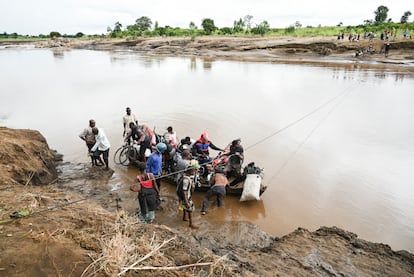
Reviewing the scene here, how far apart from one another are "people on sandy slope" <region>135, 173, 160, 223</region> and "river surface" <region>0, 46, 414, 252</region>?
1.25m

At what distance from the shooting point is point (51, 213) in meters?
4.93

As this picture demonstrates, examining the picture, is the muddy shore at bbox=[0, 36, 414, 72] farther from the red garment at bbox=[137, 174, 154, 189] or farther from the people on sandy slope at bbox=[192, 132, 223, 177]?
the red garment at bbox=[137, 174, 154, 189]

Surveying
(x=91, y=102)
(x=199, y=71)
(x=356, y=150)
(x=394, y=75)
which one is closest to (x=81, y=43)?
(x=199, y=71)

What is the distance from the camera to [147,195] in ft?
20.3

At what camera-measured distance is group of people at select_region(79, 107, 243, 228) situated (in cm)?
621

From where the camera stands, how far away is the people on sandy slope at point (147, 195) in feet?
19.9

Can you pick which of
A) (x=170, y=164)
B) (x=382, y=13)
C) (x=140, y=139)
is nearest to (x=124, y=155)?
(x=140, y=139)

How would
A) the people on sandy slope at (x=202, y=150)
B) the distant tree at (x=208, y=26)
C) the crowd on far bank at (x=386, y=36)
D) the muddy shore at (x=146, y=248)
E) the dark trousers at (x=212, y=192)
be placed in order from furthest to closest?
the distant tree at (x=208, y=26) → the crowd on far bank at (x=386, y=36) → the people on sandy slope at (x=202, y=150) → the dark trousers at (x=212, y=192) → the muddy shore at (x=146, y=248)

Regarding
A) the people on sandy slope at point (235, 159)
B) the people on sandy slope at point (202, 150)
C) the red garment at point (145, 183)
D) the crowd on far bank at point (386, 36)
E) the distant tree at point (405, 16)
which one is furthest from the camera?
the distant tree at point (405, 16)

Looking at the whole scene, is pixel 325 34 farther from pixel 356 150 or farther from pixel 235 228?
pixel 235 228

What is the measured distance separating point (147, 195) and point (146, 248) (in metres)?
2.38

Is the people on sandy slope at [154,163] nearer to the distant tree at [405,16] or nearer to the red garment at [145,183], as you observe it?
the red garment at [145,183]

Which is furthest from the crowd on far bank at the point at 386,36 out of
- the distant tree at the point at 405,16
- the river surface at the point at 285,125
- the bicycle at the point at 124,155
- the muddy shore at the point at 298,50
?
the bicycle at the point at 124,155

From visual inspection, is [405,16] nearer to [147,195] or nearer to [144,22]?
[147,195]
